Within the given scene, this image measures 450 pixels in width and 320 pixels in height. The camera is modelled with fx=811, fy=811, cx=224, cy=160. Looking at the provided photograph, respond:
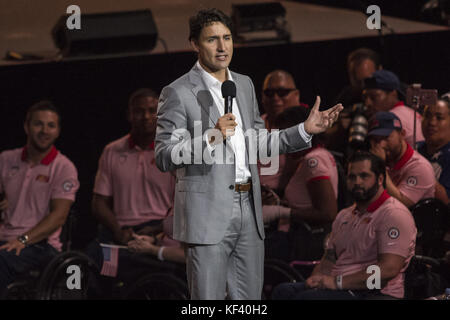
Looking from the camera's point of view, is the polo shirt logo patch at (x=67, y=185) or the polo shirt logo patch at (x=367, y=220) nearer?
the polo shirt logo patch at (x=367, y=220)

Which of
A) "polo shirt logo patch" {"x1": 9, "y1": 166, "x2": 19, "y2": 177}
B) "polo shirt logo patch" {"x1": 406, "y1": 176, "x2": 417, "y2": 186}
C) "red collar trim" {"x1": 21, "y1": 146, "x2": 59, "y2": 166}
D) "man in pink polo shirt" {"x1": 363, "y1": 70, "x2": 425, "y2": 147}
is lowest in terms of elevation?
"polo shirt logo patch" {"x1": 406, "y1": 176, "x2": 417, "y2": 186}

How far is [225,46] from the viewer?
109 inches

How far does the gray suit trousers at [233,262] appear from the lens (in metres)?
2.75

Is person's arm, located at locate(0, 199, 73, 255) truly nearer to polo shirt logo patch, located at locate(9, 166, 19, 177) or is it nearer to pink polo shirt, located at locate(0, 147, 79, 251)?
pink polo shirt, located at locate(0, 147, 79, 251)

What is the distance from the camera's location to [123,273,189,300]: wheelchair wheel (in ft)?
14.5

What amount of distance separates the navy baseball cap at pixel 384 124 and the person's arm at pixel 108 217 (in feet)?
5.15

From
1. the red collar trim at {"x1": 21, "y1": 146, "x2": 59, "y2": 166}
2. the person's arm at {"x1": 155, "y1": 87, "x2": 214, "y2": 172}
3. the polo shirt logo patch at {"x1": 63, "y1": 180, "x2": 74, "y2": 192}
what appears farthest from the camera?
the red collar trim at {"x1": 21, "y1": 146, "x2": 59, "y2": 166}

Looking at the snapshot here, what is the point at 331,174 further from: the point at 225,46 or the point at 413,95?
the point at 225,46

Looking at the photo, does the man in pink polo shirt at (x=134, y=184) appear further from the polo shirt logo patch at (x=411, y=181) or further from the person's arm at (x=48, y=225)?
the polo shirt logo patch at (x=411, y=181)

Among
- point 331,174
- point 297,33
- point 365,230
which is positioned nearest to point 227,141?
point 365,230

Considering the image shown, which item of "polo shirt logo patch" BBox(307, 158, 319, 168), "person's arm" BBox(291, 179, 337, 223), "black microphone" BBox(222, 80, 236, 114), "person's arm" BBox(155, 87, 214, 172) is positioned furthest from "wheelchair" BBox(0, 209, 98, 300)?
"black microphone" BBox(222, 80, 236, 114)

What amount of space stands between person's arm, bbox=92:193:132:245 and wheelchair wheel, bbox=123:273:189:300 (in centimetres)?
40

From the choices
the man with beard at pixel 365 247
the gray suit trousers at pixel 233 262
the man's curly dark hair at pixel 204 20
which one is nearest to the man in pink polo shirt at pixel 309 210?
the man with beard at pixel 365 247

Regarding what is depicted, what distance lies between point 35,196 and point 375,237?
211 cm
